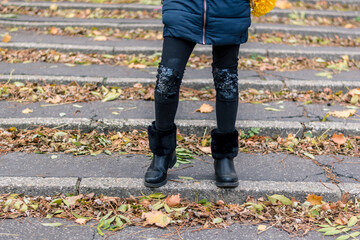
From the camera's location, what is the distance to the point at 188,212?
101 inches

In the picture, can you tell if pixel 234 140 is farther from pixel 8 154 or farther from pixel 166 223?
pixel 8 154

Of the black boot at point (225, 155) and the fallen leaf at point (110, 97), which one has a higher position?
the fallen leaf at point (110, 97)

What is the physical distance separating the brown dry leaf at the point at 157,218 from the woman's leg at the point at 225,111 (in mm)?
420

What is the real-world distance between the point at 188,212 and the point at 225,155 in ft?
1.39

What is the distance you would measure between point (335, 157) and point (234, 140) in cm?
101

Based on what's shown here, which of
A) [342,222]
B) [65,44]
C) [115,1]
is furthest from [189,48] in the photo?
[115,1]

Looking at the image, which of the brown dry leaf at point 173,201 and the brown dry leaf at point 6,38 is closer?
the brown dry leaf at point 173,201

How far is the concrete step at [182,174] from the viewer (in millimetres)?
2674

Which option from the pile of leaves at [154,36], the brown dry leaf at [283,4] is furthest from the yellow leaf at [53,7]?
the brown dry leaf at [283,4]

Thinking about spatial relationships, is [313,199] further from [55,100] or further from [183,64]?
[55,100]

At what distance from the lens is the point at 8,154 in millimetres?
3090

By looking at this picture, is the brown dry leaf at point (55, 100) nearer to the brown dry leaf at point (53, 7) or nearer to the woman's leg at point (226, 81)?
the woman's leg at point (226, 81)

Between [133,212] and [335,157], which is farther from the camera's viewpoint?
[335,157]

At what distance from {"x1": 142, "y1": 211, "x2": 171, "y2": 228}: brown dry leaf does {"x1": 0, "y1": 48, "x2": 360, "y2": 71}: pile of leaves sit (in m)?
2.55
